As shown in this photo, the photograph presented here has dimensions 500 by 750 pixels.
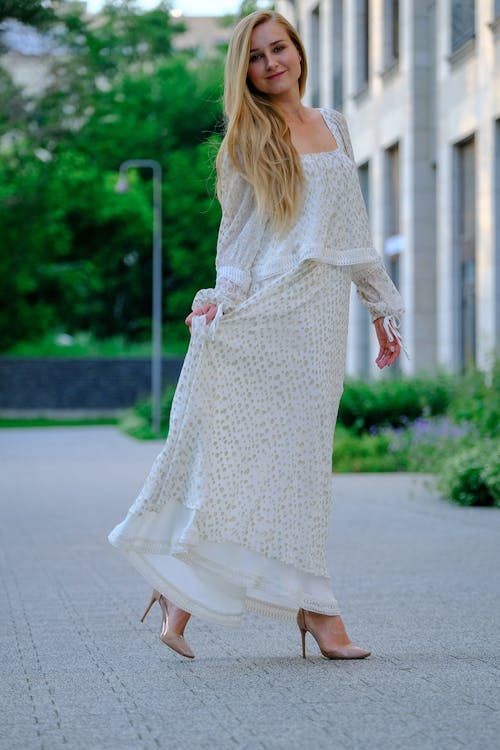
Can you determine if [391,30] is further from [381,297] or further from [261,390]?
[261,390]

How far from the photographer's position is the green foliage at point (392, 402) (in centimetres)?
2319

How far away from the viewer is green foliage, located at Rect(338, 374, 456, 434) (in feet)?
76.1

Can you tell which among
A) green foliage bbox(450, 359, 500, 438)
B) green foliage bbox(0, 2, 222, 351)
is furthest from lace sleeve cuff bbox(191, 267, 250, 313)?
green foliage bbox(0, 2, 222, 351)

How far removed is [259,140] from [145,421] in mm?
33080

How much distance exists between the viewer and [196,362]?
211 inches

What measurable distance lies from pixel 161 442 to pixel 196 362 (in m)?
26.2

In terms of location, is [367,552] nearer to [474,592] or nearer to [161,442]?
[474,592]

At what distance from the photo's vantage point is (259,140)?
5543 mm

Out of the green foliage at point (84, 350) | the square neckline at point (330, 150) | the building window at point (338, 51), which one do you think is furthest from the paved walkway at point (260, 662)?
the green foliage at point (84, 350)

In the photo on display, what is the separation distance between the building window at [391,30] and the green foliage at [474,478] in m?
16.8

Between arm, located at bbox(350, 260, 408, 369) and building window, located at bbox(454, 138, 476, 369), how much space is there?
18080 millimetres

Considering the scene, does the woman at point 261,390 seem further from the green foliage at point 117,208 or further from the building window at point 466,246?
the green foliage at point 117,208

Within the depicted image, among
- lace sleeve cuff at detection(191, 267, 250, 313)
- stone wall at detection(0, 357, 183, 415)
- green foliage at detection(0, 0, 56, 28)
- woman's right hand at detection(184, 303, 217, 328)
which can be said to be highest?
green foliage at detection(0, 0, 56, 28)

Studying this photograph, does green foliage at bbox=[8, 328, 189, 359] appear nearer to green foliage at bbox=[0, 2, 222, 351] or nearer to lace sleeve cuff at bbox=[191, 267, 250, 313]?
green foliage at bbox=[0, 2, 222, 351]
